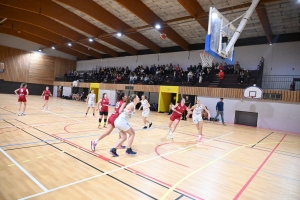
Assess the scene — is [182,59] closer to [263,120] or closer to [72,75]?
[263,120]

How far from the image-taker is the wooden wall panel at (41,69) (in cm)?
3297

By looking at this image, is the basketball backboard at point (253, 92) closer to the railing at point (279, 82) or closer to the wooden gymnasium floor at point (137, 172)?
the railing at point (279, 82)

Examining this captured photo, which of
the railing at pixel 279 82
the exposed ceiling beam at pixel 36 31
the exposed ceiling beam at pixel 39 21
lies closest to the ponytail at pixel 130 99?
the railing at pixel 279 82

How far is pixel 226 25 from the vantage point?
10008 mm

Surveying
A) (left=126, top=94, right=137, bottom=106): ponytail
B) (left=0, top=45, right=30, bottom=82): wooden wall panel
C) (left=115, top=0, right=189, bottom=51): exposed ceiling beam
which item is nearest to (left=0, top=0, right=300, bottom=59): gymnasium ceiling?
(left=115, top=0, right=189, bottom=51): exposed ceiling beam

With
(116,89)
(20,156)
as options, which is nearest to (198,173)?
Answer: (20,156)

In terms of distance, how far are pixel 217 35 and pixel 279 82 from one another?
36.5 ft

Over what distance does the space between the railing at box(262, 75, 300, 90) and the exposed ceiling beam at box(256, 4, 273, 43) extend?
3347 mm

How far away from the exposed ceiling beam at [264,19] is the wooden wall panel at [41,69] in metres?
34.0

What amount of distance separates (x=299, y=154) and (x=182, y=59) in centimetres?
1785

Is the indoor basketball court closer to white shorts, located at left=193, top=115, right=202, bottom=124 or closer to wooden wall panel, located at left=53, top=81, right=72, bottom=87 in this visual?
wooden wall panel, located at left=53, top=81, right=72, bottom=87

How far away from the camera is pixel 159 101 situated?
21.4m

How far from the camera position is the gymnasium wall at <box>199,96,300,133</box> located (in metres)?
14.3

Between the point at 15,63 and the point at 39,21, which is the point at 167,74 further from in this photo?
the point at 15,63
